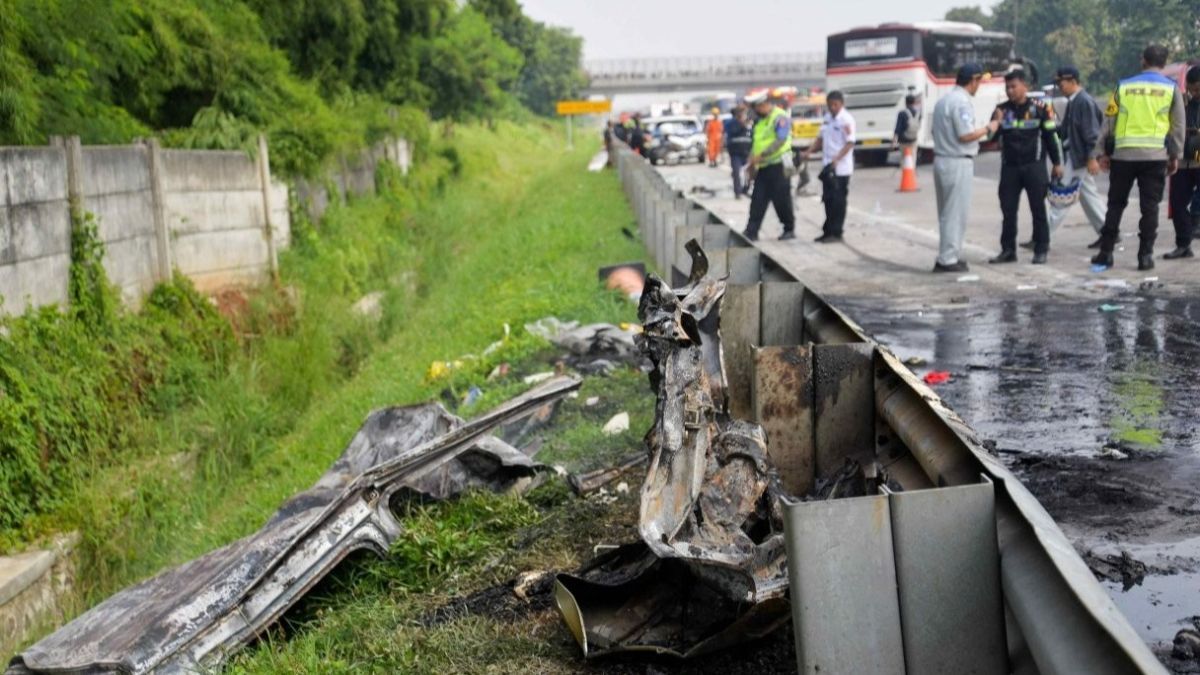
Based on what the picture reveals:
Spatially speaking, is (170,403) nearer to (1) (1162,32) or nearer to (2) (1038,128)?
(2) (1038,128)

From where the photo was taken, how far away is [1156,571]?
4.43m

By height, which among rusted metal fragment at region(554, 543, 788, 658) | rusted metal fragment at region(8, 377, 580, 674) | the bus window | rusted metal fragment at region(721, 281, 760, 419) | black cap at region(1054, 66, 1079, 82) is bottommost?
rusted metal fragment at region(8, 377, 580, 674)

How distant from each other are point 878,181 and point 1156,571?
25.7 meters

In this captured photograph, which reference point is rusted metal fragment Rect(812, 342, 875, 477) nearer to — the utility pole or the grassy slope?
the grassy slope

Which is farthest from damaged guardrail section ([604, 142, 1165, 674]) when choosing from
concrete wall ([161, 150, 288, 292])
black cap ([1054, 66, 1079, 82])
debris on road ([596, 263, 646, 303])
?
concrete wall ([161, 150, 288, 292])

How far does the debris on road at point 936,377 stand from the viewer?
7.77 m

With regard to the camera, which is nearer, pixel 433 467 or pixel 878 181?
pixel 433 467

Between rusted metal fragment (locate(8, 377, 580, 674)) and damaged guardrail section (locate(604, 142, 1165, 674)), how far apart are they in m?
1.54

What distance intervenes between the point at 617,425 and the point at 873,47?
31.4 meters

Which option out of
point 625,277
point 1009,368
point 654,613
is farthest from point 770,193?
point 654,613

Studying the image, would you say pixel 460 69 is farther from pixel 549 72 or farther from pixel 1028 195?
pixel 549 72

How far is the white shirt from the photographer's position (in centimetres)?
Result: 1670

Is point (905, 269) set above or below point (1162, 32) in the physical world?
below

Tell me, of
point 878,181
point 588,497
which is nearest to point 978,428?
point 588,497
